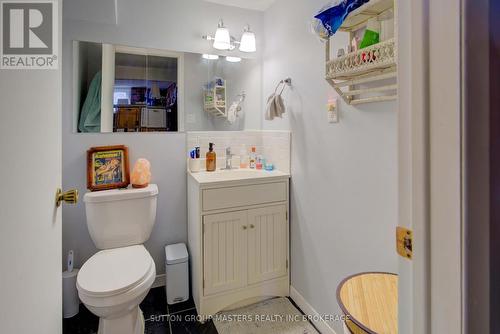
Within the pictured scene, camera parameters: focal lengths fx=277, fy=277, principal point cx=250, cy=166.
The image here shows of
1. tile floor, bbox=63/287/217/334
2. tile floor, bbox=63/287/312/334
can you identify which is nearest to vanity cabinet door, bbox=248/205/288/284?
tile floor, bbox=63/287/312/334

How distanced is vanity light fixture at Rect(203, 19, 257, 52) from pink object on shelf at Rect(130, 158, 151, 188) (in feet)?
3.48

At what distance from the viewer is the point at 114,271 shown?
1.52m

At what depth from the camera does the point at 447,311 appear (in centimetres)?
46

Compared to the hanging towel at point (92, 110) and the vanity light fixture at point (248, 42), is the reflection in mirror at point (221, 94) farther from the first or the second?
the hanging towel at point (92, 110)

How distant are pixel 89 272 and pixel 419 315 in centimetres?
158

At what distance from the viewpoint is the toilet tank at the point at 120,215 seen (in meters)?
1.79

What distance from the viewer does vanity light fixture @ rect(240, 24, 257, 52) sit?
2.20 m

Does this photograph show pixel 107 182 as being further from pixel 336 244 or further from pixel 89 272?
pixel 336 244

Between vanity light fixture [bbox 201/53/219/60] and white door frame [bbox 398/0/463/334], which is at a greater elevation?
vanity light fixture [bbox 201/53/219/60]

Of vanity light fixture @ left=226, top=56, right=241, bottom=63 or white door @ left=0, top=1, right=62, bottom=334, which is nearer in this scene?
white door @ left=0, top=1, right=62, bottom=334

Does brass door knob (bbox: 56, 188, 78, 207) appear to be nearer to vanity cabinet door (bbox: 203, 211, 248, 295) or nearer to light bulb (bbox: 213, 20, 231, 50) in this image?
vanity cabinet door (bbox: 203, 211, 248, 295)

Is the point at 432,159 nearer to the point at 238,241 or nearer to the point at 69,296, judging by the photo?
the point at 238,241

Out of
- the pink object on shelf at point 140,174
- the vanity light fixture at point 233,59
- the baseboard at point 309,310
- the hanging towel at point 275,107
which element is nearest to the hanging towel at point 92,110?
the pink object on shelf at point 140,174

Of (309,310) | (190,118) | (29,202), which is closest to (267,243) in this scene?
(309,310)
